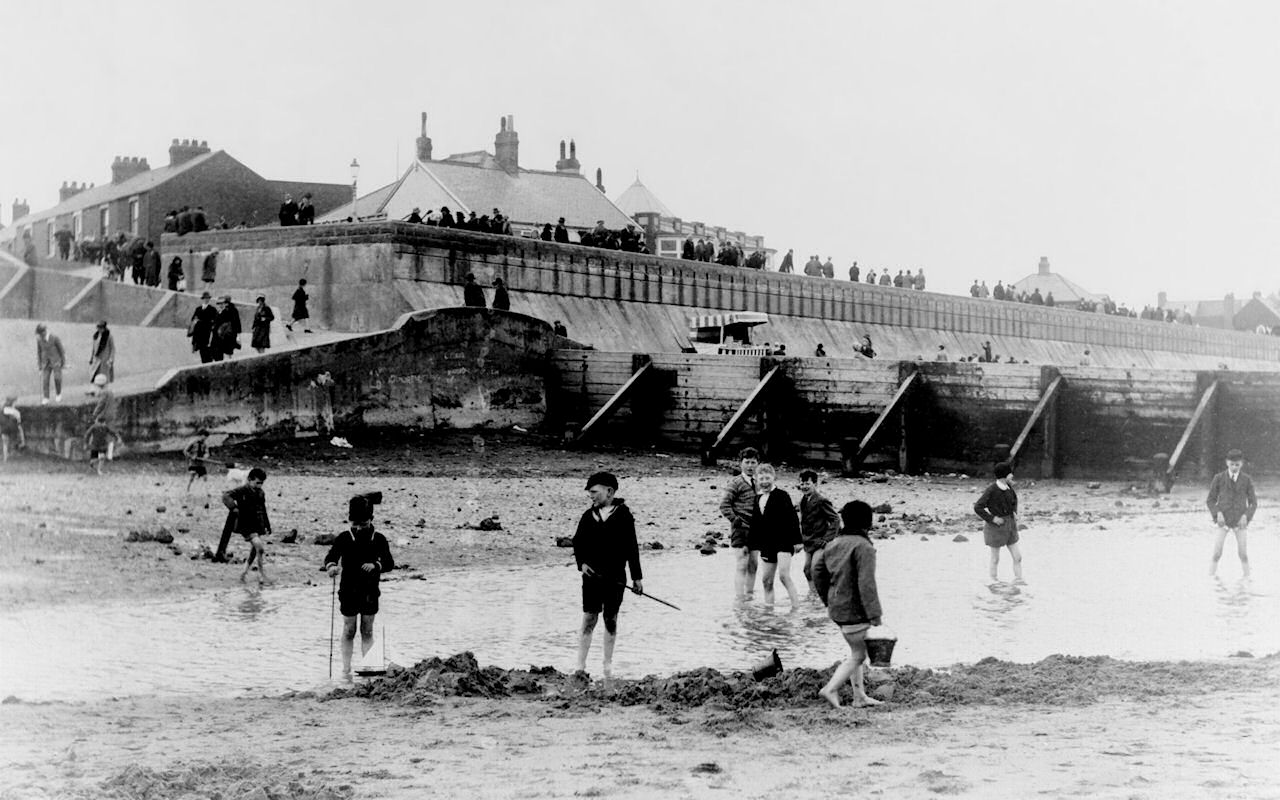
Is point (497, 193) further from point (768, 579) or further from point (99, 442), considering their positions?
point (768, 579)

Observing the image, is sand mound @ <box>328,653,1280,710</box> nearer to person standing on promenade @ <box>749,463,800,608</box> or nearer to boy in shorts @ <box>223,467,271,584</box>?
person standing on promenade @ <box>749,463,800,608</box>

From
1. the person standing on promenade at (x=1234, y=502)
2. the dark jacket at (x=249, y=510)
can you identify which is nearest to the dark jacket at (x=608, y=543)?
the dark jacket at (x=249, y=510)

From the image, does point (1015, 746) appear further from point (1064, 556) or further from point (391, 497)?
point (391, 497)

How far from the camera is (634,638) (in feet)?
39.1

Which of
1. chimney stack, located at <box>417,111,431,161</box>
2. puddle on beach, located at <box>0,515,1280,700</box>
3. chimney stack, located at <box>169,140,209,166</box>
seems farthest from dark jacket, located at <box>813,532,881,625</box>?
chimney stack, located at <box>417,111,431,161</box>

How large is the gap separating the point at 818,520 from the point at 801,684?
4.33m

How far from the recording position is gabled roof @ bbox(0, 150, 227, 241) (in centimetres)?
5169

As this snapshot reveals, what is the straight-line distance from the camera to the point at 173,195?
5075 cm

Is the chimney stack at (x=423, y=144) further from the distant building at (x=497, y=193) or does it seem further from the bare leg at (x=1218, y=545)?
the bare leg at (x=1218, y=545)

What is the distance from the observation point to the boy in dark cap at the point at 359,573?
10109mm

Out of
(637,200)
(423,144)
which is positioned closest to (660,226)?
(637,200)

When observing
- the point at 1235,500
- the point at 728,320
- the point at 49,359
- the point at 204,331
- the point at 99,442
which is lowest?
the point at 1235,500

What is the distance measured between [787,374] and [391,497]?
37.2ft

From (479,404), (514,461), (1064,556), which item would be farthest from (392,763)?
(479,404)
